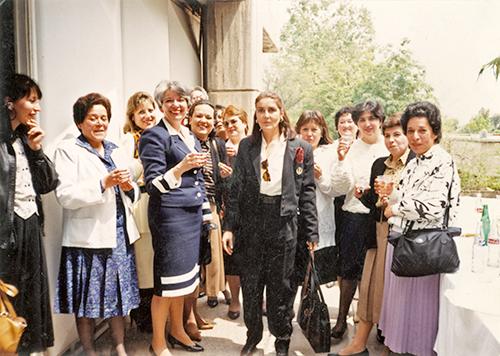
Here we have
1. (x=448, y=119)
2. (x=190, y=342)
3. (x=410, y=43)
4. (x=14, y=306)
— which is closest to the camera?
(x=14, y=306)

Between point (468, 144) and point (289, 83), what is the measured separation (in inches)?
32.2

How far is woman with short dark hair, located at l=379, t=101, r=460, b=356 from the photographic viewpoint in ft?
5.04

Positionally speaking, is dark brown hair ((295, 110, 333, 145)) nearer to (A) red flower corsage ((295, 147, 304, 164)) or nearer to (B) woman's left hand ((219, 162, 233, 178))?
(A) red flower corsage ((295, 147, 304, 164))

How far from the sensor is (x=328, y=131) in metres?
2.06

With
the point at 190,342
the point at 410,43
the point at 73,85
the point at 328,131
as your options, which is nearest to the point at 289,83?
the point at 328,131

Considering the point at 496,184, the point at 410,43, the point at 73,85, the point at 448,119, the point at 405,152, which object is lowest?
the point at 496,184

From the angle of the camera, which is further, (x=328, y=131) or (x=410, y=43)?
(x=328, y=131)

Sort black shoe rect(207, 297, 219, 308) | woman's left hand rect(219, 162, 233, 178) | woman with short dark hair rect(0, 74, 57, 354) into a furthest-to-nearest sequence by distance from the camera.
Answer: black shoe rect(207, 297, 219, 308) < woman's left hand rect(219, 162, 233, 178) < woman with short dark hair rect(0, 74, 57, 354)

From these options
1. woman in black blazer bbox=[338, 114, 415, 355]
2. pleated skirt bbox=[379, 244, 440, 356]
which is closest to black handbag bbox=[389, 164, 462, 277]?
pleated skirt bbox=[379, 244, 440, 356]

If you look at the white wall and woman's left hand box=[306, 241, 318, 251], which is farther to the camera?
woman's left hand box=[306, 241, 318, 251]

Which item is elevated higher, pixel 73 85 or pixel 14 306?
pixel 73 85

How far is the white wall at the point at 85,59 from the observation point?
63.7 inches

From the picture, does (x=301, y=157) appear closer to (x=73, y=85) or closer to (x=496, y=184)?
(x=496, y=184)

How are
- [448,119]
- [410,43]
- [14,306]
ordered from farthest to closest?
1. [410,43]
2. [448,119]
3. [14,306]
